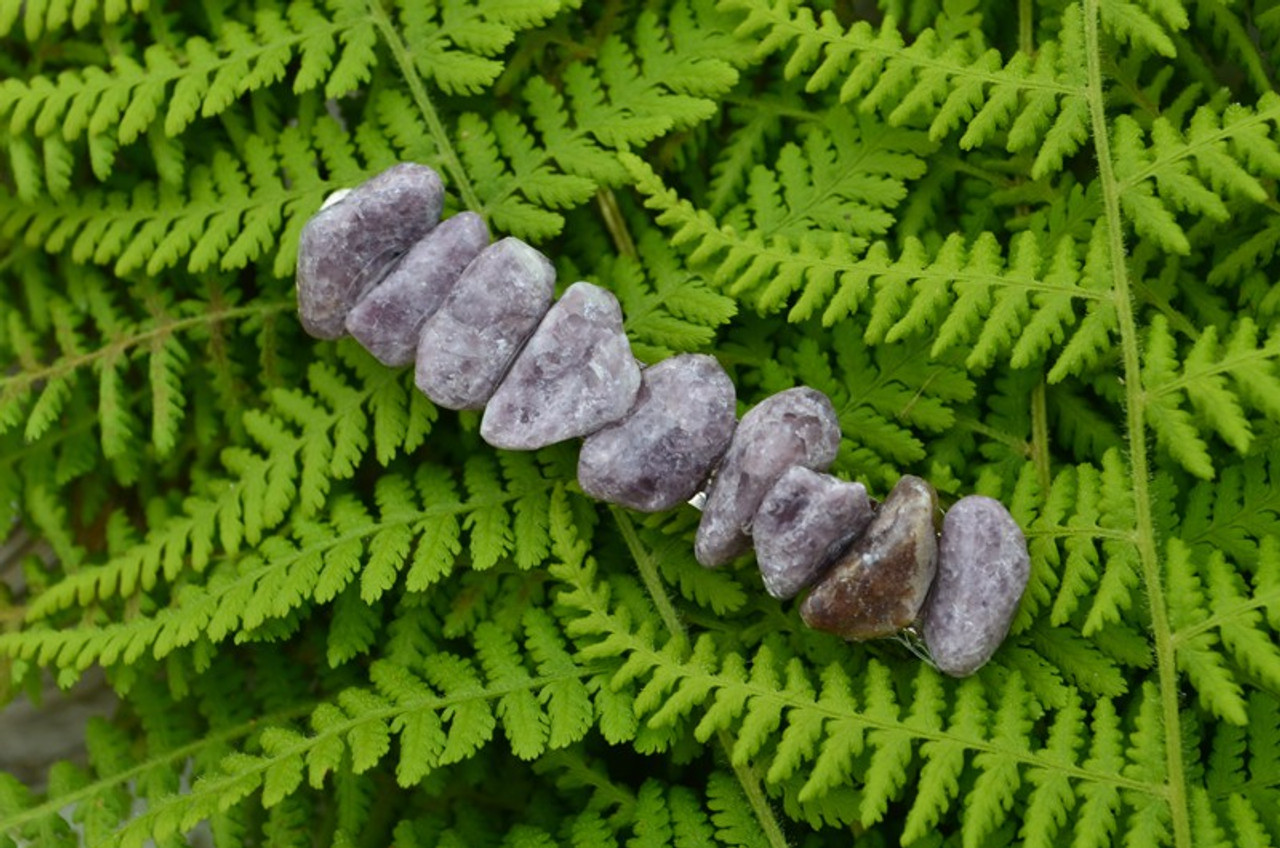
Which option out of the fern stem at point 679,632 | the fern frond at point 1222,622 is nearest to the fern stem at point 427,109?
the fern stem at point 679,632

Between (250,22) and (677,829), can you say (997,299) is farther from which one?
(250,22)

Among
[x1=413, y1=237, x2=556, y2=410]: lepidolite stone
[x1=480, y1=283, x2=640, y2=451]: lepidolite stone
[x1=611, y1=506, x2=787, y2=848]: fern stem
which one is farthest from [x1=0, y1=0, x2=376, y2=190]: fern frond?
[x1=611, y1=506, x2=787, y2=848]: fern stem

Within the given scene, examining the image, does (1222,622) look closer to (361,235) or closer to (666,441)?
(666,441)

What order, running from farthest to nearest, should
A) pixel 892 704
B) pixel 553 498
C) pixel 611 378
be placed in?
pixel 553 498 → pixel 611 378 → pixel 892 704

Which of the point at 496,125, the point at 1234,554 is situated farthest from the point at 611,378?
the point at 1234,554

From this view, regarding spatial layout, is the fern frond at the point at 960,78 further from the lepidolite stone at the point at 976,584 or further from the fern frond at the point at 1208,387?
the lepidolite stone at the point at 976,584

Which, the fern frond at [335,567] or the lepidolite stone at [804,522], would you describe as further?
the fern frond at [335,567]

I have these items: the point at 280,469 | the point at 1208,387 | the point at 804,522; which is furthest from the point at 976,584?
the point at 280,469
